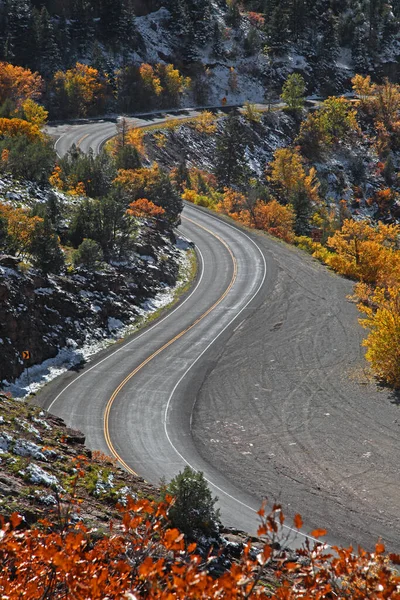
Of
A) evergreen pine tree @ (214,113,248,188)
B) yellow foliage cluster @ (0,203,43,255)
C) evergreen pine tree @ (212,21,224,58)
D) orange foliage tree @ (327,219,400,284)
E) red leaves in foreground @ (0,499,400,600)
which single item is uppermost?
evergreen pine tree @ (212,21,224,58)

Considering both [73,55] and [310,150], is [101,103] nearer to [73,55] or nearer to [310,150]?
[73,55]

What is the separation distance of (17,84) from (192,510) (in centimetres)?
7128

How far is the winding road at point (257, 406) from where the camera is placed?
22.0m

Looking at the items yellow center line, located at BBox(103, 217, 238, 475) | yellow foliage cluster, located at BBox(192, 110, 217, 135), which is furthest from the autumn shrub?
yellow foliage cluster, located at BBox(192, 110, 217, 135)

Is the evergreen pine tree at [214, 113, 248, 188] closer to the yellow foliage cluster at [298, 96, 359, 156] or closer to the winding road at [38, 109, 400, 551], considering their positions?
the yellow foliage cluster at [298, 96, 359, 156]

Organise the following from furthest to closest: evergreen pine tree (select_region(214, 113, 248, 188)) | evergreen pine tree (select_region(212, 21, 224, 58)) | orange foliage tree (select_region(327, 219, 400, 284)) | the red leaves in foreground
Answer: evergreen pine tree (select_region(212, 21, 224, 58))
evergreen pine tree (select_region(214, 113, 248, 188))
orange foliage tree (select_region(327, 219, 400, 284))
the red leaves in foreground

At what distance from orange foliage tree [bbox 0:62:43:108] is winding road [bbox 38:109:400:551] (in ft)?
141

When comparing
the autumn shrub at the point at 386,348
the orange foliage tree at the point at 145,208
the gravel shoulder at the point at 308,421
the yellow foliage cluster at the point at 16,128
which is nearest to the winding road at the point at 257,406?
the gravel shoulder at the point at 308,421

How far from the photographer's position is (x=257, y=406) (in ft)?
96.9

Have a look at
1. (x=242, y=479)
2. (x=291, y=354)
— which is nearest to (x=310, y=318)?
(x=291, y=354)

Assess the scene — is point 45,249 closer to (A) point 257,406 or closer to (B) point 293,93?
(A) point 257,406

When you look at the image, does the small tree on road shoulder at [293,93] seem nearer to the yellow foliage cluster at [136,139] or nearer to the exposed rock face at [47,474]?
the yellow foliage cluster at [136,139]

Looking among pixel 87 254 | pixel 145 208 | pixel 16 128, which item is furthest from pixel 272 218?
pixel 87 254

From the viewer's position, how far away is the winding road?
2195 centimetres
